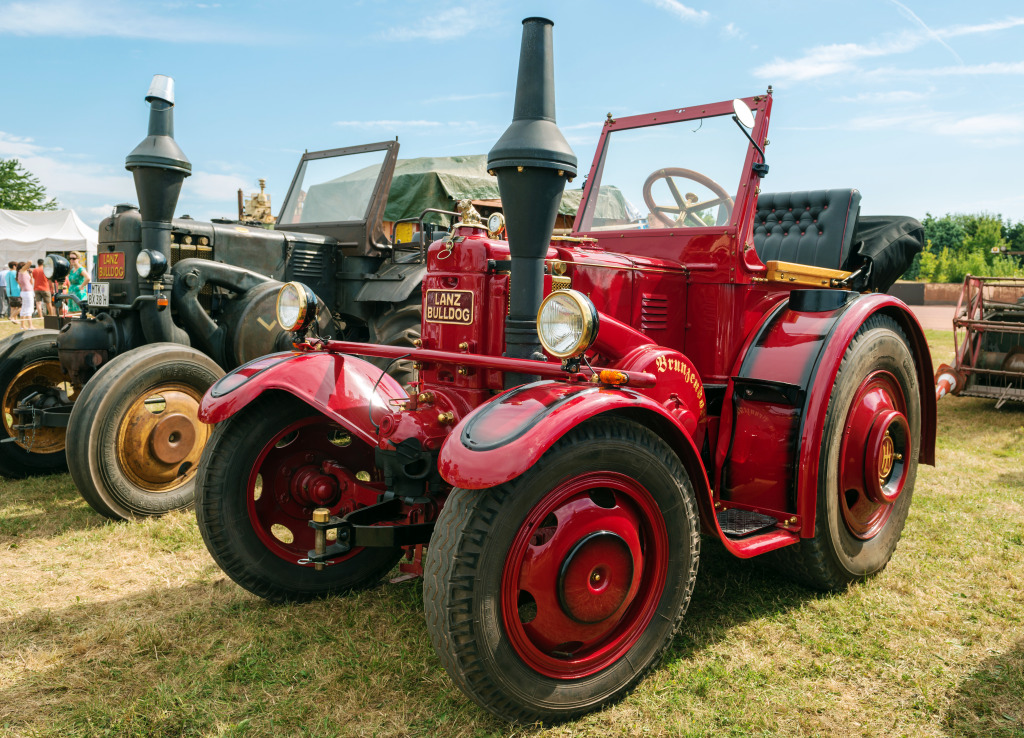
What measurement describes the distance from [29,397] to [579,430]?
4.92 meters

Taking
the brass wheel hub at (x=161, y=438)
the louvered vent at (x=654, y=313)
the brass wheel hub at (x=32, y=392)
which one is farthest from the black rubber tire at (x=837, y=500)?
the brass wheel hub at (x=32, y=392)

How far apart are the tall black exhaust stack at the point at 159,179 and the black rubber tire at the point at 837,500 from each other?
4.46 meters

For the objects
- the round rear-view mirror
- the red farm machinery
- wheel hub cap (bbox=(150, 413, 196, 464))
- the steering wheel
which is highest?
the round rear-view mirror

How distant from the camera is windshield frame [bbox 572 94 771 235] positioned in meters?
3.61

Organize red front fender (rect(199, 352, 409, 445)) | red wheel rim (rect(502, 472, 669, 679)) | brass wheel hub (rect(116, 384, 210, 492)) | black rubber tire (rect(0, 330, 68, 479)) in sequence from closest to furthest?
red wheel rim (rect(502, 472, 669, 679)) < red front fender (rect(199, 352, 409, 445)) < brass wheel hub (rect(116, 384, 210, 492)) < black rubber tire (rect(0, 330, 68, 479))

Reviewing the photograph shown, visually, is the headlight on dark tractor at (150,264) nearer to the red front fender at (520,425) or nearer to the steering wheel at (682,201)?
the steering wheel at (682,201)

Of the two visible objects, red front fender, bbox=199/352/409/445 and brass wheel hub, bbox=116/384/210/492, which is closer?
red front fender, bbox=199/352/409/445

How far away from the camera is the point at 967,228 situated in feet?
172

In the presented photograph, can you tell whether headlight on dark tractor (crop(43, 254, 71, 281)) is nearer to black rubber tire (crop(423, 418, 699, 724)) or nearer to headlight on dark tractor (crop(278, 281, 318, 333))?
headlight on dark tractor (crop(278, 281, 318, 333))

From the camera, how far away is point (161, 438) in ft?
15.7

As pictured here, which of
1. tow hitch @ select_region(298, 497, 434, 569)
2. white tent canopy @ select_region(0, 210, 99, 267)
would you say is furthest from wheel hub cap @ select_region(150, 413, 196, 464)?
white tent canopy @ select_region(0, 210, 99, 267)

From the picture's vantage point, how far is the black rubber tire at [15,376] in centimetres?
563

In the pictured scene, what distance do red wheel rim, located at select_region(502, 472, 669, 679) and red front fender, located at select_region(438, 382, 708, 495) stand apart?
237 mm

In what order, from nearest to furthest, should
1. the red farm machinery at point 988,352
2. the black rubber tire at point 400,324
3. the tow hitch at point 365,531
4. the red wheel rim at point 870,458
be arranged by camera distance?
the tow hitch at point 365,531, the red wheel rim at point 870,458, the black rubber tire at point 400,324, the red farm machinery at point 988,352
